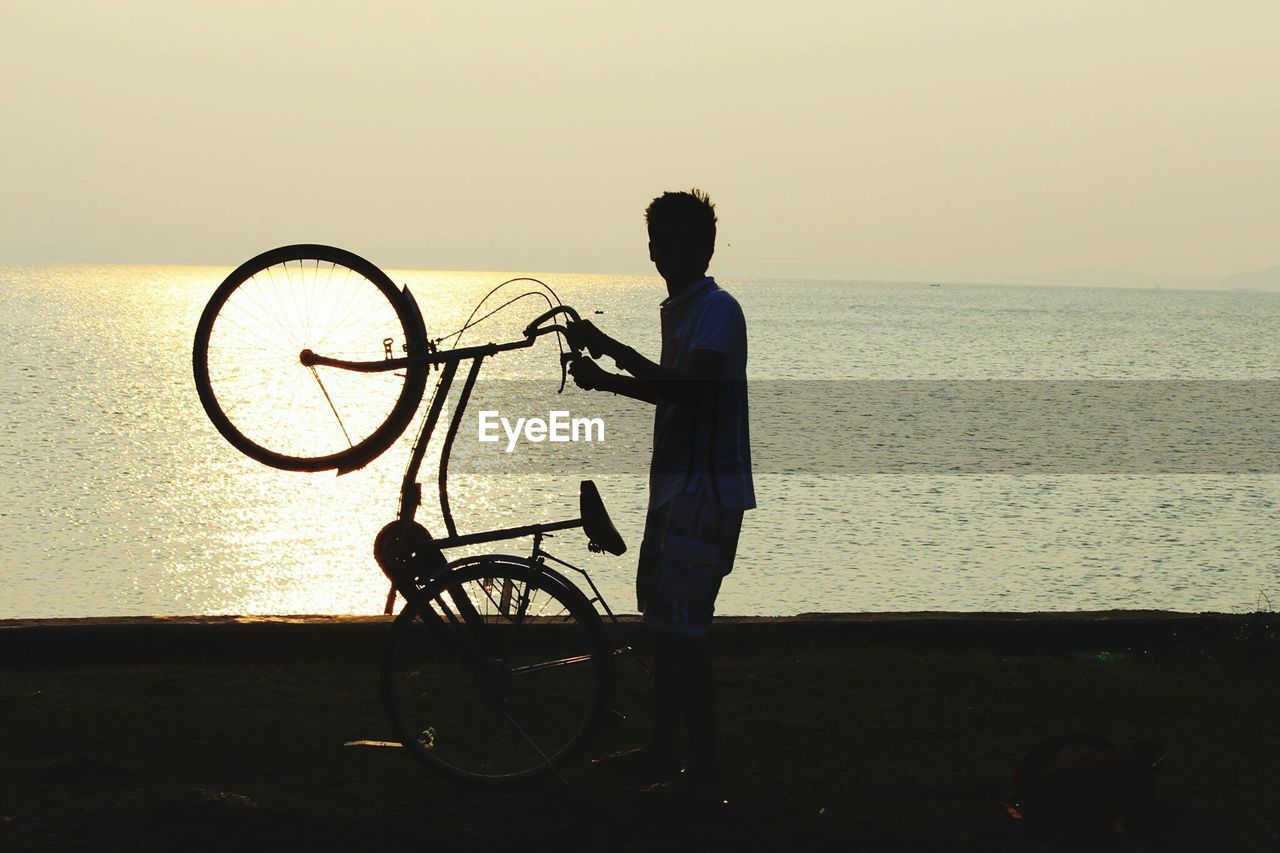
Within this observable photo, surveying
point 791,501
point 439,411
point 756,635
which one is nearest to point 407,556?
point 439,411

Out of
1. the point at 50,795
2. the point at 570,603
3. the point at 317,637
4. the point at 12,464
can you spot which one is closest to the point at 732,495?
the point at 570,603

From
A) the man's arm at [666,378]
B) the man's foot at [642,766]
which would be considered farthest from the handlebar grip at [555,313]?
the man's foot at [642,766]

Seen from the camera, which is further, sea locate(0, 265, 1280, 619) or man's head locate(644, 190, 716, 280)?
sea locate(0, 265, 1280, 619)

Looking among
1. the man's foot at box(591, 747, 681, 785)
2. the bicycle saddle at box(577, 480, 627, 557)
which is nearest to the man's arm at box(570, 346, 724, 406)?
the bicycle saddle at box(577, 480, 627, 557)

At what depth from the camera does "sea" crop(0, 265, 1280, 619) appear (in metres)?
22.5

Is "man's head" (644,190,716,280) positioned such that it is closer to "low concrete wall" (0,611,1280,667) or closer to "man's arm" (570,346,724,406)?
"man's arm" (570,346,724,406)

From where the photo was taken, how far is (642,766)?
19.3 ft

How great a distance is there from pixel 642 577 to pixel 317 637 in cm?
294

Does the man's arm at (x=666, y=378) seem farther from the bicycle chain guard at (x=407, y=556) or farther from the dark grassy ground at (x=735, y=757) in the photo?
the dark grassy ground at (x=735, y=757)

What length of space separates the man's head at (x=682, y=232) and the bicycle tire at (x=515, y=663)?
51.3 inches

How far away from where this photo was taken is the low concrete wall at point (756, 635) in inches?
303

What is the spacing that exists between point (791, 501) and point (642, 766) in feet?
87.5

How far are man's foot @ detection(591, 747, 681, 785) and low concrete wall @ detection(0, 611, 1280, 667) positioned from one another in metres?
1.86

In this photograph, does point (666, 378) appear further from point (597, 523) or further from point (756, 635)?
point (756, 635)
